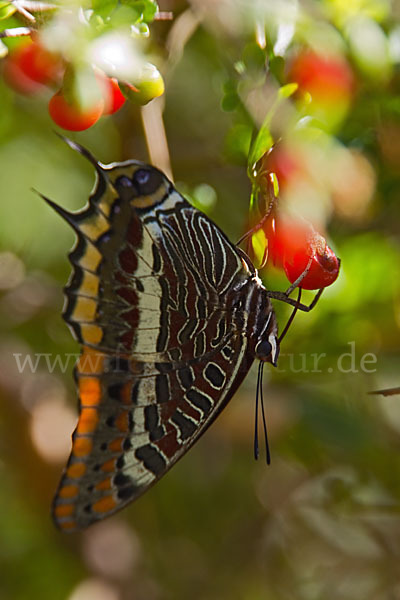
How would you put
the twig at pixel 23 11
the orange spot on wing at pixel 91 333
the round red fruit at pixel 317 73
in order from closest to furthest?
the twig at pixel 23 11
the orange spot on wing at pixel 91 333
the round red fruit at pixel 317 73

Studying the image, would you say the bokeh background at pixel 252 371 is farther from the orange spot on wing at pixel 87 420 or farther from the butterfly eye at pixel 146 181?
the orange spot on wing at pixel 87 420

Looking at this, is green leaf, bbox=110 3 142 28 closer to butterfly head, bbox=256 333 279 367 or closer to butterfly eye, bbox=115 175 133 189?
butterfly eye, bbox=115 175 133 189

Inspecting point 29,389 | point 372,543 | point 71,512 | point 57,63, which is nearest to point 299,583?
point 372,543

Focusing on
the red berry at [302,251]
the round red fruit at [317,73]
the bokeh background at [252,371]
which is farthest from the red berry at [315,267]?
the round red fruit at [317,73]

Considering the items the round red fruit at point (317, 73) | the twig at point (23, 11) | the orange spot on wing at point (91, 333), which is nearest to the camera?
the twig at point (23, 11)

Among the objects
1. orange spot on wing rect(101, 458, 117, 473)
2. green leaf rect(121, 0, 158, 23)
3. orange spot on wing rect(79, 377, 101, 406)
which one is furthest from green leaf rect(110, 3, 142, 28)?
orange spot on wing rect(101, 458, 117, 473)

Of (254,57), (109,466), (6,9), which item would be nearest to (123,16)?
(6,9)

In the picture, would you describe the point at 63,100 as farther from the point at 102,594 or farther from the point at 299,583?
the point at 299,583
